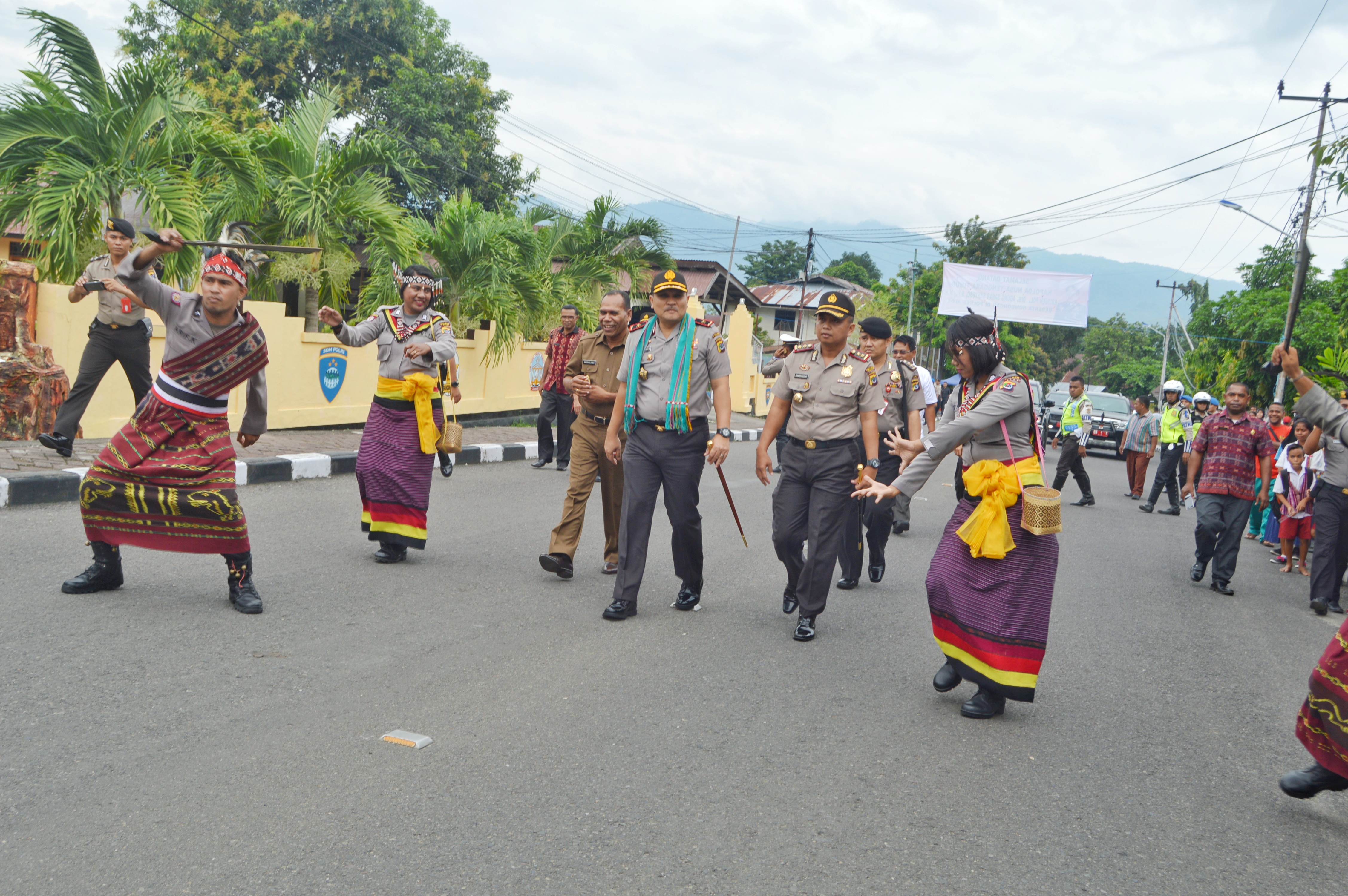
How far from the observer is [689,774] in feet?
12.2

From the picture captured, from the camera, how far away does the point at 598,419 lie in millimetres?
6875

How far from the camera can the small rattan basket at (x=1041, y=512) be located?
4.54 metres

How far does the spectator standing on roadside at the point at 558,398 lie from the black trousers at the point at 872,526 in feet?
14.6

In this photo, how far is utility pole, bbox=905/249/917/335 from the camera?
4650 centimetres

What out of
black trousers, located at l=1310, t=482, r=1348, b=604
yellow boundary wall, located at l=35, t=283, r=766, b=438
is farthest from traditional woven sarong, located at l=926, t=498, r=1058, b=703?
yellow boundary wall, located at l=35, t=283, r=766, b=438

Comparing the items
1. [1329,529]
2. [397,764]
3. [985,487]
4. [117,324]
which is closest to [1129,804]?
[985,487]

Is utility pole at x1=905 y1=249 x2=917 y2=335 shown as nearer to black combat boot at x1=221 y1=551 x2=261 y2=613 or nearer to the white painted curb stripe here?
the white painted curb stripe

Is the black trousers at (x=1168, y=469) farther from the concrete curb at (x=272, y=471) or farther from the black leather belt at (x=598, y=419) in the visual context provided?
the black leather belt at (x=598, y=419)

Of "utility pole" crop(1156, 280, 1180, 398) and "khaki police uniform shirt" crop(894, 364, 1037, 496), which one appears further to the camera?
"utility pole" crop(1156, 280, 1180, 398)

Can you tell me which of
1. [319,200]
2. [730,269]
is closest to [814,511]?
[319,200]

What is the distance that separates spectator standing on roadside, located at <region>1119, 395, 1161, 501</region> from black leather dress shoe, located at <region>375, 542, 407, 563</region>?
12.0m

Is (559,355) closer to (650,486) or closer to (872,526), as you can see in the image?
(872,526)

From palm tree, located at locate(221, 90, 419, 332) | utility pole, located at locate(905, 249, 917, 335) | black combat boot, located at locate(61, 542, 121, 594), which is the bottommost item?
black combat boot, located at locate(61, 542, 121, 594)

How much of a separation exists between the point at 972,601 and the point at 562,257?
55.4ft
